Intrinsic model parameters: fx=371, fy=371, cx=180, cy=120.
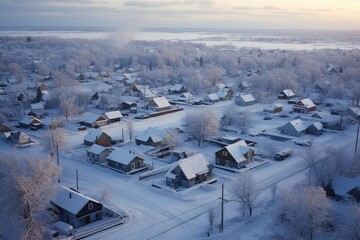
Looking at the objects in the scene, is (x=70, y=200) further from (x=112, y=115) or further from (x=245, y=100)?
(x=245, y=100)

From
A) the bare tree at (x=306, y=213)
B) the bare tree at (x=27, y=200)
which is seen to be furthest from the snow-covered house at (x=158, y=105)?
the bare tree at (x=306, y=213)

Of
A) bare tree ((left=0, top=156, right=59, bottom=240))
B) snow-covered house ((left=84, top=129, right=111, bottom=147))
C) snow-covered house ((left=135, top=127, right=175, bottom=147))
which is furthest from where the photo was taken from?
snow-covered house ((left=135, top=127, right=175, bottom=147))

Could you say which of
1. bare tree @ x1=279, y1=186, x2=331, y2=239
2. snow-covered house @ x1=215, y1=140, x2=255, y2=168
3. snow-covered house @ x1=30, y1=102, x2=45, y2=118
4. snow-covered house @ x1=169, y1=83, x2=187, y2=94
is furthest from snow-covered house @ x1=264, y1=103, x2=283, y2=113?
bare tree @ x1=279, y1=186, x2=331, y2=239

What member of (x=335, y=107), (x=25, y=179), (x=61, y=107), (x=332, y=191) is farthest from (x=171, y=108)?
(x=25, y=179)

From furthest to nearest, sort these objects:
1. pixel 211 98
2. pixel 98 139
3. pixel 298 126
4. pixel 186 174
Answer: pixel 211 98
pixel 298 126
pixel 98 139
pixel 186 174

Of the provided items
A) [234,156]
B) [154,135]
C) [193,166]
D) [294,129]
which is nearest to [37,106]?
[154,135]

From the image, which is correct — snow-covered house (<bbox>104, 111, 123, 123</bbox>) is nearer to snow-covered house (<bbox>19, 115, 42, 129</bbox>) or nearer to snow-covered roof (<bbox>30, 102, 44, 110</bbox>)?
snow-covered house (<bbox>19, 115, 42, 129</bbox>)
